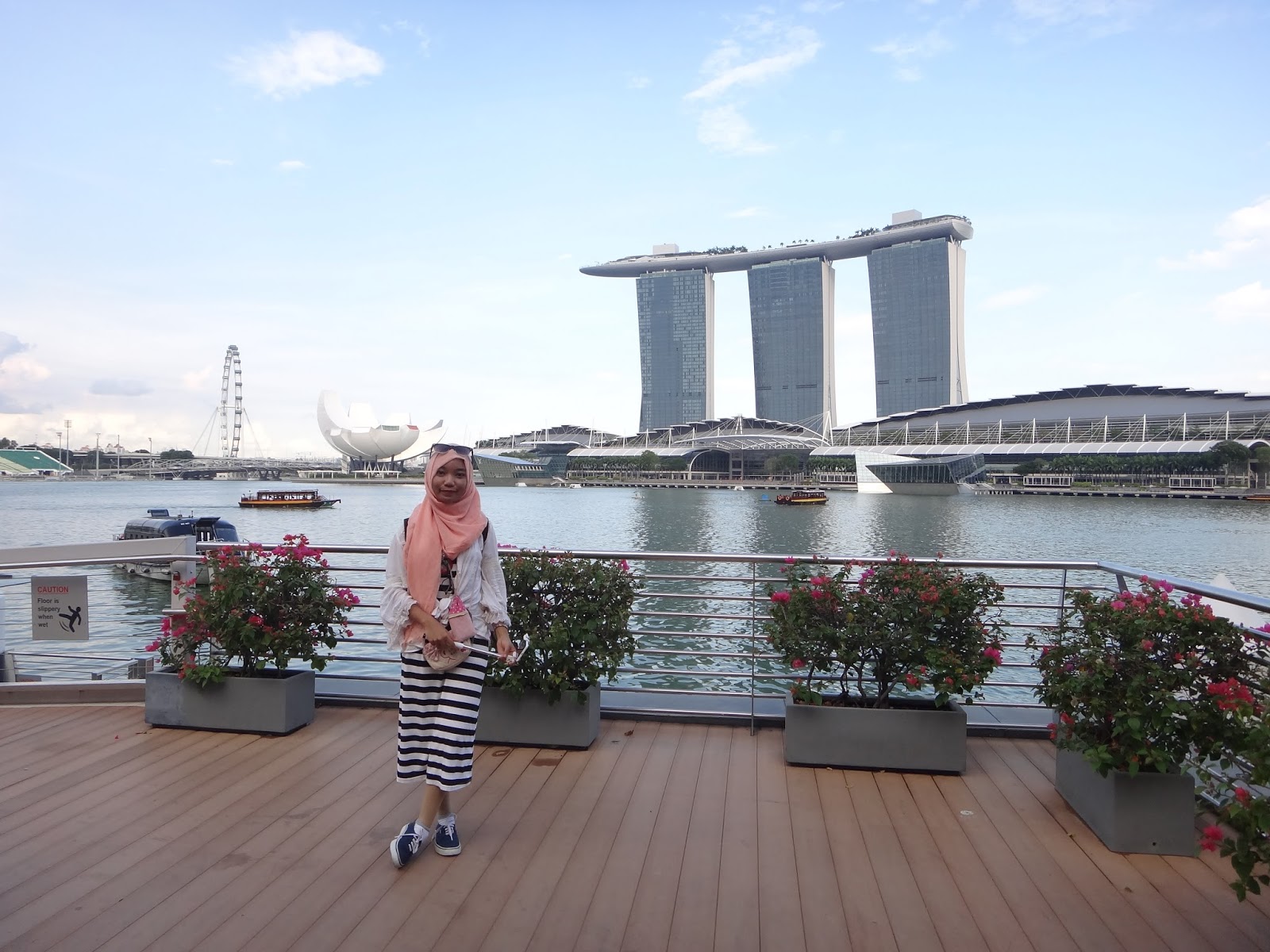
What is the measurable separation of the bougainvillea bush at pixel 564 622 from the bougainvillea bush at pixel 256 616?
0.88 m

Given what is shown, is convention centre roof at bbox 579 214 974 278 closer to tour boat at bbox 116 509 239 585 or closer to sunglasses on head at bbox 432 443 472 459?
tour boat at bbox 116 509 239 585

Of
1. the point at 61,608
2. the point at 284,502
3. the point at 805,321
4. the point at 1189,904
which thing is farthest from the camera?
the point at 805,321

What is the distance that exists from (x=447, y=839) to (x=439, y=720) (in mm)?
390

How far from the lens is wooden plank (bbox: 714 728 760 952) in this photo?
84.3 inches

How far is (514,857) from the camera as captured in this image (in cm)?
257

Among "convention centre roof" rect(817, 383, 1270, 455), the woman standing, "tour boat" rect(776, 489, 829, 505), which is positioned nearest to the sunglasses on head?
the woman standing

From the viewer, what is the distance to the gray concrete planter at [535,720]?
11.7ft

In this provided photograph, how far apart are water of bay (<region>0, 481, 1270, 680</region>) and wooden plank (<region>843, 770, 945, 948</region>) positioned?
31.9 ft

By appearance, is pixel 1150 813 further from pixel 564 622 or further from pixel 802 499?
pixel 802 499

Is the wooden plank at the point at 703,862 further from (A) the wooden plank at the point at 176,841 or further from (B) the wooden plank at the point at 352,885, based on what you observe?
(A) the wooden plank at the point at 176,841

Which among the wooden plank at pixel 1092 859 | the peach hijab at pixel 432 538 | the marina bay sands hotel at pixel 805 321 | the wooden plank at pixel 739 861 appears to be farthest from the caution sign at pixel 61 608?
the marina bay sands hotel at pixel 805 321

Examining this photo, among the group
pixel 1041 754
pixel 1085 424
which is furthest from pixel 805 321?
pixel 1041 754

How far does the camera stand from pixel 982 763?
3441 mm

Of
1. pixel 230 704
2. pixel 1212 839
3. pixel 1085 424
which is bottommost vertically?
pixel 230 704
